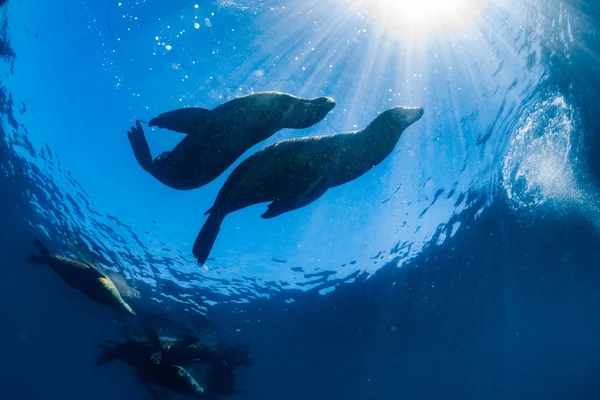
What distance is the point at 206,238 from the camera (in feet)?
13.8

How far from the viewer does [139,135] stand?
15.3 ft

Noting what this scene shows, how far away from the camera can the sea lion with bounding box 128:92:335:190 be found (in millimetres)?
3645

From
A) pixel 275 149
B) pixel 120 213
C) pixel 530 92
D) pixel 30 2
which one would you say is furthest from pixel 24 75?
pixel 530 92

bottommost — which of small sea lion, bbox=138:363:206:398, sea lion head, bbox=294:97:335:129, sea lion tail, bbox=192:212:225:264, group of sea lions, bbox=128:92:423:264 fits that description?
small sea lion, bbox=138:363:206:398

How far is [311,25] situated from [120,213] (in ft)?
39.3

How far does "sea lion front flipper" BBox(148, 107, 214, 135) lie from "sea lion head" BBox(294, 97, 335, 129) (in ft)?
3.36

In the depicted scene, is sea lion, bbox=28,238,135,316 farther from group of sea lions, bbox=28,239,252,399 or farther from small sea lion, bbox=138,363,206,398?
small sea lion, bbox=138,363,206,398

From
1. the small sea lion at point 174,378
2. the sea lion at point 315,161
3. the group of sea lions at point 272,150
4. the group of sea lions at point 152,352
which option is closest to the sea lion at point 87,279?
the group of sea lions at point 152,352

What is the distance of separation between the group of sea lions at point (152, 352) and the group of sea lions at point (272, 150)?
2.14 metres

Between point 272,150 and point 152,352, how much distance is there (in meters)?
5.83

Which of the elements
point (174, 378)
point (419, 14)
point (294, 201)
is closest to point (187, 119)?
point (294, 201)

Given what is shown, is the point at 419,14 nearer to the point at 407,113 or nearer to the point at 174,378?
the point at 407,113

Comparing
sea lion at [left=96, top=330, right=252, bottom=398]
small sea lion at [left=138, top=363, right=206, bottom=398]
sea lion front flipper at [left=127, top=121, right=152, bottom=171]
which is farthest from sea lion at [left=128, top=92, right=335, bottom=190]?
small sea lion at [left=138, top=363, right=206, bottom=398]

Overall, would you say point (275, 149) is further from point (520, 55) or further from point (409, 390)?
point (409, 390)
